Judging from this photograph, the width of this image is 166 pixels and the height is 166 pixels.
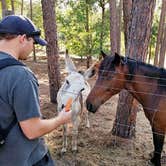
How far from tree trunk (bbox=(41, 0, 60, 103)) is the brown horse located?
3.54 metres

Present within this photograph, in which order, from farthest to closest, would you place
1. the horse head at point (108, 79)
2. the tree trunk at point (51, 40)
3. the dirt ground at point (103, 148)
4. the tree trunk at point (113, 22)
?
the tree trunk at point (113, 22) → the tree trunk at point (51, 40) → the dirt ground at point (103, 148) → the horse head at point (108, 79)

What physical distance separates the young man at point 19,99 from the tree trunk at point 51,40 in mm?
5033

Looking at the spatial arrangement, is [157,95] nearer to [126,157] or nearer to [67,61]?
[126,157]

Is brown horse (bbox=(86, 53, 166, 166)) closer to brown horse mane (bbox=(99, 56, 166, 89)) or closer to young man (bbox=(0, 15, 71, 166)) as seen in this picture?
brown horse mane (bbox=(99, 56, 166, 89))

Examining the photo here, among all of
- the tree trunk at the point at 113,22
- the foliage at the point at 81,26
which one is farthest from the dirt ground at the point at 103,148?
the foliage at the point at 81,26

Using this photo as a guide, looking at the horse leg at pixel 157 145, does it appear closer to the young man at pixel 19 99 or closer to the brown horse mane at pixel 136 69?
the brown horse mane at pixel 136 69

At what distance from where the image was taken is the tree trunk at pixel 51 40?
671 centimetres

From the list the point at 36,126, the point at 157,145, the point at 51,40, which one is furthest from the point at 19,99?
the point at 51,40

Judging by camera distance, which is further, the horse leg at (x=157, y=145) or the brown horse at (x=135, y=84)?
the horse leg at (x=157, y=145)

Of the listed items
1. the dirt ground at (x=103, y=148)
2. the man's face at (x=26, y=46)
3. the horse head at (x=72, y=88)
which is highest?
the man's face at (x=26, y=46)

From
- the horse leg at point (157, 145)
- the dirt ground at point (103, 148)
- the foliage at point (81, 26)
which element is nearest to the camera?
the horse leg at point (157, 145)

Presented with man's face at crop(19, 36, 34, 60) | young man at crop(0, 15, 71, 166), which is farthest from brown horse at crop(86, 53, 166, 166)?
man's face at crop(19, 36, 34, 60)

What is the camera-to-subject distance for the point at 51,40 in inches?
270

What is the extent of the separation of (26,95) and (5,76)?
168 millimetres
